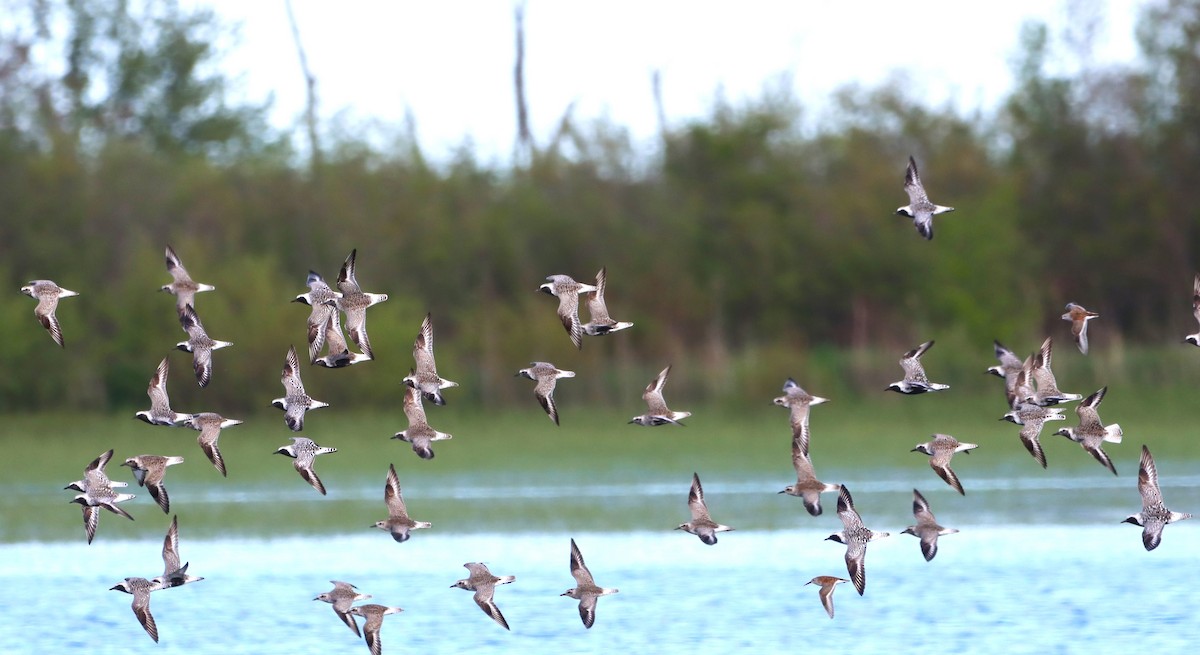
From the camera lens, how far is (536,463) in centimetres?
3219

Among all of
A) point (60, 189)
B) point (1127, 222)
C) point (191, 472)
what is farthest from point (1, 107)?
point (1127, 222)

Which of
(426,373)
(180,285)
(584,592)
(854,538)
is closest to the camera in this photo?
(426,373)

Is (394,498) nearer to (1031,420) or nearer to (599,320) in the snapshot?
(599,320)

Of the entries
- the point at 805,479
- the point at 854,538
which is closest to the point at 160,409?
the point at 805,479

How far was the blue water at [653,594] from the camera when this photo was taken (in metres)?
17.2

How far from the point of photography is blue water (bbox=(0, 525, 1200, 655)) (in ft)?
56.5

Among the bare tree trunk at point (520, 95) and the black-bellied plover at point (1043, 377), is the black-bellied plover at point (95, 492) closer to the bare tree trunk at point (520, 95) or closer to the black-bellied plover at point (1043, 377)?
the black-bellied plover at point (1043, 377)

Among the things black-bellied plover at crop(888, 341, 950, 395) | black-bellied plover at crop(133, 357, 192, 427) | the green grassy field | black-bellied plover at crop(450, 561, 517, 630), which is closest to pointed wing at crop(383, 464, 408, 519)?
black-bellied plover at crop(450, 561, 517, 630)

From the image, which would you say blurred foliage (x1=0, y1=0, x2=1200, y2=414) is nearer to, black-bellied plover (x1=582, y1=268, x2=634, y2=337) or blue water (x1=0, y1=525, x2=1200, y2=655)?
blue water (x1=0, y1=525, x2=1200, y2=655)

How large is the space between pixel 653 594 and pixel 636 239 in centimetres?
2434

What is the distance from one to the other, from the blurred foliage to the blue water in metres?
14.1

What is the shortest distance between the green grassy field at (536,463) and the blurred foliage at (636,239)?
3.99ft

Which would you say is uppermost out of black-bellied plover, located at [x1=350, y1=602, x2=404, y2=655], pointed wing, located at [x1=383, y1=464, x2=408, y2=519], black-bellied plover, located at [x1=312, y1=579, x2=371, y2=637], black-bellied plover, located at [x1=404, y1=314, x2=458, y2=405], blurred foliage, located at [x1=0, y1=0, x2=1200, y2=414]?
blurred foliage, located at [x1=0, y1=0, x2=1200, y2=414]

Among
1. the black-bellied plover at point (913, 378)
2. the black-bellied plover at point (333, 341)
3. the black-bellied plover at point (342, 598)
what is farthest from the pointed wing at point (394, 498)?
the black-bellied plover at point (913, 378)
